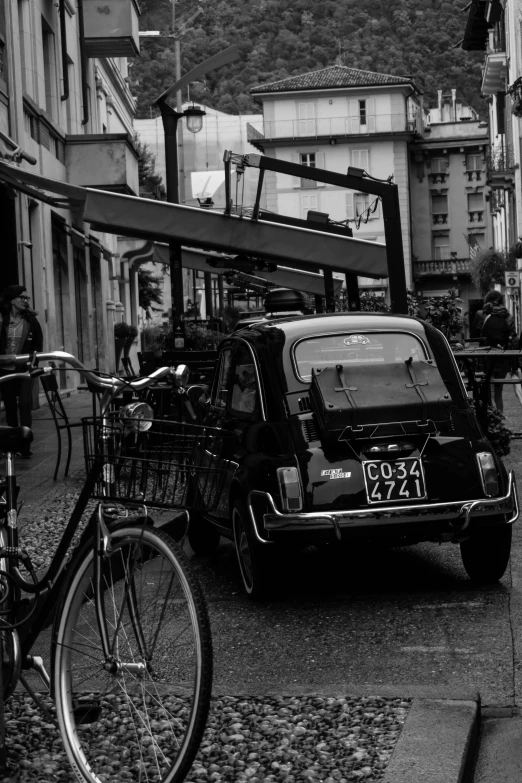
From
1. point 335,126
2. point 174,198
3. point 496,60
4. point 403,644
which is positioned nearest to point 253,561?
point 403,644

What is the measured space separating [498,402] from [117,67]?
2583 centimetres

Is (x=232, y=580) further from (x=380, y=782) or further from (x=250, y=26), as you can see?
(x=250, y=26)

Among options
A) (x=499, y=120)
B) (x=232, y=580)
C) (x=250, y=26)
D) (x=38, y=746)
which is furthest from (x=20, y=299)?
(x=250, y=26)

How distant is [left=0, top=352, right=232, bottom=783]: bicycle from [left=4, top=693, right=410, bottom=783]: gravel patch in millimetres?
357

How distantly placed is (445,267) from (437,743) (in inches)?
3524

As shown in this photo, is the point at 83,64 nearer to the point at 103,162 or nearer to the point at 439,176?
the point at 103,162

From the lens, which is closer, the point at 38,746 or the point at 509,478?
the point at 38,746

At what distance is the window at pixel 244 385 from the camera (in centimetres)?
784

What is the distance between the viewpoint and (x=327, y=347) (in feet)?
25.6

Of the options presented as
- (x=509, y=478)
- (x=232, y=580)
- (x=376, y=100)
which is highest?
(x=376, y=100)

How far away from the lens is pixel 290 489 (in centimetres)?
695

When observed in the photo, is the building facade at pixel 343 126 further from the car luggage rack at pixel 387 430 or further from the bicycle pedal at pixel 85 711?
the bicycle pedal at pixel 85 711

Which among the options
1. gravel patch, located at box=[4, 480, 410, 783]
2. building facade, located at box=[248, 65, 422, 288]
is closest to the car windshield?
gravel patch, located at box=[4, 480, 410, 783]

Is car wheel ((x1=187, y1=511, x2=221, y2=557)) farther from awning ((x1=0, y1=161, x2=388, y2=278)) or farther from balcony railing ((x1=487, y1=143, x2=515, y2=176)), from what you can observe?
balcony railing ((x1=487, y1=143, x2=515, y2=176))
